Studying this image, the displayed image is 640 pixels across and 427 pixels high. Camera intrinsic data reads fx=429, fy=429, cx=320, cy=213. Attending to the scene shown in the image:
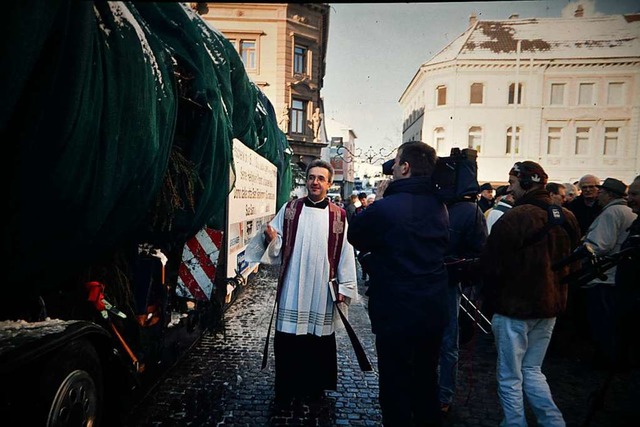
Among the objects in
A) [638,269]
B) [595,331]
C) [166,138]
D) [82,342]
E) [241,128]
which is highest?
[241,128]

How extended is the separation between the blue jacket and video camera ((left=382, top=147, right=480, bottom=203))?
A: 87mm

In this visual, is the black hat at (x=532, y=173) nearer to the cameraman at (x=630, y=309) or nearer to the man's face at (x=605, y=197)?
the cameraman at (x=630, y=309)

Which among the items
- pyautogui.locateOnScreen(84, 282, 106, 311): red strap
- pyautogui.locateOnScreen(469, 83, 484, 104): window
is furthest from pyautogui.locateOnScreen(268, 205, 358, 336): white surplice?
pyautogui.locateOnScreen(469, 83, 484, 104): window

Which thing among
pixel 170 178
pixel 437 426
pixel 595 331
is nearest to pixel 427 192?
pixel 437 426

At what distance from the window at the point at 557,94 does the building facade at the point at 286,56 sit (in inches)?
560

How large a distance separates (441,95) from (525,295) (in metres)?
32.3

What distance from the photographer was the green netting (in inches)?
65.4

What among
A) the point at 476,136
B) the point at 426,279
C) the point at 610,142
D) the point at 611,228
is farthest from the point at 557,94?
the point at 426,279

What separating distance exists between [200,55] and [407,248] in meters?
2.26

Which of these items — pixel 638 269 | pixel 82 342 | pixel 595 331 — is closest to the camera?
pixel 82 342

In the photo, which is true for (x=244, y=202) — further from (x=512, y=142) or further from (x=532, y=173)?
(x=512, y=142)

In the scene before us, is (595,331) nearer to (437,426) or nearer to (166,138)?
(437,426)

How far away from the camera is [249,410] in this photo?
383cm

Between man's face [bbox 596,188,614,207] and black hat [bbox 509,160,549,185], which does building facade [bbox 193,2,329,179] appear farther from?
black hat [bbox 509,160,549,185]
